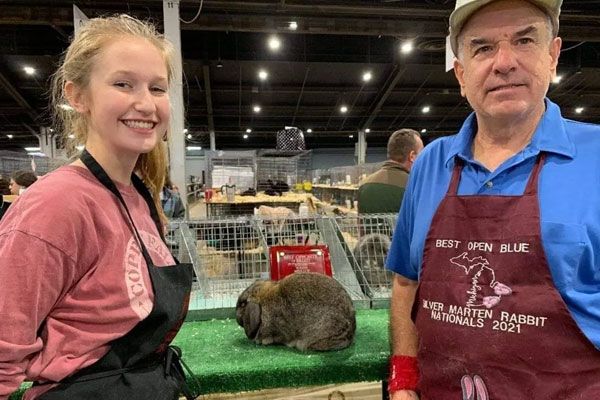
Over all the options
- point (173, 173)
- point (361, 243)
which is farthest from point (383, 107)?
point (361, 243)

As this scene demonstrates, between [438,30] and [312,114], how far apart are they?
9.62 metres

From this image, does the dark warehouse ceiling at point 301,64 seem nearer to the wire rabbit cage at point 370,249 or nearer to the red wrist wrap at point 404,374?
the wire rabbit cage at point 370,249

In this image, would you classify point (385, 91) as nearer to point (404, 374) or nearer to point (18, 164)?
point (18, 164)

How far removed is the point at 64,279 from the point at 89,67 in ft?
1.54

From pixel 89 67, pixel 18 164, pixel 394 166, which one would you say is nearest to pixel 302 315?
pixel 89 67

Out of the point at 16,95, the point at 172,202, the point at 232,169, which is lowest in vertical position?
the point at 172,202

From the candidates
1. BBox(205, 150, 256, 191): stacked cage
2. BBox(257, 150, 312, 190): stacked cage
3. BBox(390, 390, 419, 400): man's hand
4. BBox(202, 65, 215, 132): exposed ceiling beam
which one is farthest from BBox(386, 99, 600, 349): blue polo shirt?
BBox(202, 65, 215, 132): exposed ceiling beam

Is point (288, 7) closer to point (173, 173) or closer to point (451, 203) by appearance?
point (173, 173)

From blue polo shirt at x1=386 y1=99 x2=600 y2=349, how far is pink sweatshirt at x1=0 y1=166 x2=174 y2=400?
732 millimetres

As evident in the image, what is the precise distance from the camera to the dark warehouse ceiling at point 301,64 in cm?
643

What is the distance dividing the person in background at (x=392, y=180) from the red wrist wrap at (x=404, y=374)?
2.05m

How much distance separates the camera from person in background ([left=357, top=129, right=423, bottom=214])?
10.5 feet

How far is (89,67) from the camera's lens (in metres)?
0.93

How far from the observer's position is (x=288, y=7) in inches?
247
